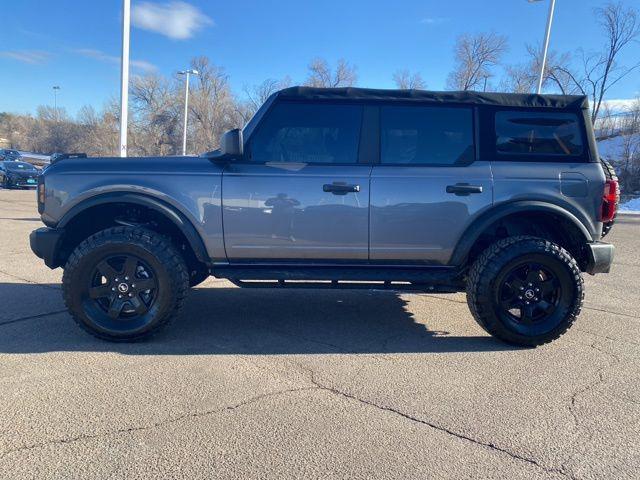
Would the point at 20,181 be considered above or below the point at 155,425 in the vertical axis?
above

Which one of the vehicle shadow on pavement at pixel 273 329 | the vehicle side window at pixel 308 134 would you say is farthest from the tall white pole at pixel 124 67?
the vehicle side window at pixel 308 134

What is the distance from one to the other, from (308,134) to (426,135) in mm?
1020

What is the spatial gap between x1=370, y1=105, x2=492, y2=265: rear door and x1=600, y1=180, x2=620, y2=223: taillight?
99 centimetres

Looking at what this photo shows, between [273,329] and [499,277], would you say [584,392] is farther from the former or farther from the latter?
[273,329]

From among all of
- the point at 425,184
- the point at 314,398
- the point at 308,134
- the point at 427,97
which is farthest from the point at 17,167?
the point at 314,398

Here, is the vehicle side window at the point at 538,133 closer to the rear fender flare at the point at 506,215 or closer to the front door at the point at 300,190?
the rear fender flare at the point at 506,215

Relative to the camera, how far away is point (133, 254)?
389 centimetres

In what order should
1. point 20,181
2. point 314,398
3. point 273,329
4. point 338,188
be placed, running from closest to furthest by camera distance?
point 314,398
point 338,188
point 273,329
point 20,181

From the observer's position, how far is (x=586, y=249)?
159 inches

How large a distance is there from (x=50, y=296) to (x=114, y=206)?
6.11ft

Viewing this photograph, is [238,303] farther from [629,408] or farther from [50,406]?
[629,408]

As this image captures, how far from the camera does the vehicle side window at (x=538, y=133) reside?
161 inches

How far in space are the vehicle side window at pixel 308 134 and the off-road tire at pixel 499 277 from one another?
1.43 metres

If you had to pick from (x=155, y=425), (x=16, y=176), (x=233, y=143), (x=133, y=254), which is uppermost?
(x=16, y=176)
